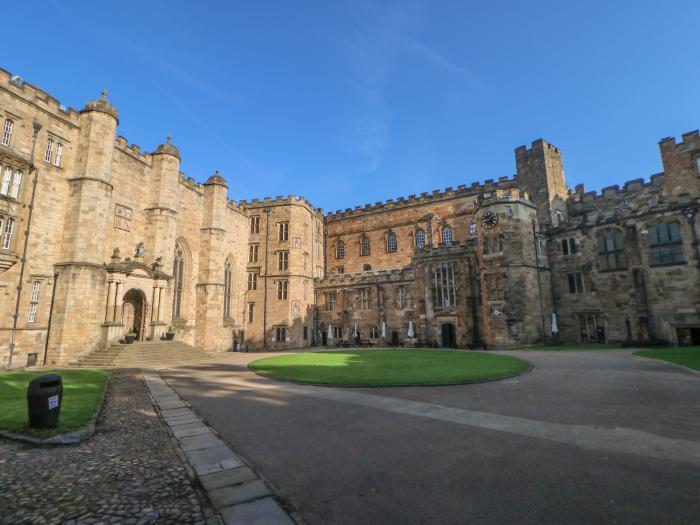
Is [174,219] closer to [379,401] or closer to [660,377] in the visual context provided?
[379,401]

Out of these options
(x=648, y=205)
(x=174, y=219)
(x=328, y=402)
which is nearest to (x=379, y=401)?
(x=328, y=402)

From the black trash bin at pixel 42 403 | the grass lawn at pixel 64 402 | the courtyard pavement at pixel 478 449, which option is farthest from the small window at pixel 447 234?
the black trash bin at pixel 42 403

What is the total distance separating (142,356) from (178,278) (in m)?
10.6

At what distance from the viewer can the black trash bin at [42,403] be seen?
24.1 feet

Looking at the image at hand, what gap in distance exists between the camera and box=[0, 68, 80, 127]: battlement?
777 inches

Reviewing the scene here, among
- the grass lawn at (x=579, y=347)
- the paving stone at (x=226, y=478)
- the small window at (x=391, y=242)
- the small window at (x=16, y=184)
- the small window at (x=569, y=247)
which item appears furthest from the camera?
the small window at (x=391, y=242)

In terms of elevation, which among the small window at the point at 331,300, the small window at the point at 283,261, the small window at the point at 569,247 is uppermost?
the small window at the point at 283,261

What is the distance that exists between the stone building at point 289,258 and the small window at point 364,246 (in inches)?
90.8

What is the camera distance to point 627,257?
26.6 metres

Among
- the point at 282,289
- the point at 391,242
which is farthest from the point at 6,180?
the point at 391,242

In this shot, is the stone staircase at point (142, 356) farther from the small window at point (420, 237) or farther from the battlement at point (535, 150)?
the battlement at point (535, 150)

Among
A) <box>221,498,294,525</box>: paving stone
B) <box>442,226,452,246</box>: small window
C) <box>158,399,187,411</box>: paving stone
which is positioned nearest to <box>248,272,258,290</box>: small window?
<box>442,226,452,246</box>: small window

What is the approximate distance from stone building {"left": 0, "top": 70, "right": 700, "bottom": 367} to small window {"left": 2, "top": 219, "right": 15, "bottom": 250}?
9 centimetres

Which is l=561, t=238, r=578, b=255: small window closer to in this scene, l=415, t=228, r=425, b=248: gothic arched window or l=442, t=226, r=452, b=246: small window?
l=442, t=226, r=452, b=246: small window
